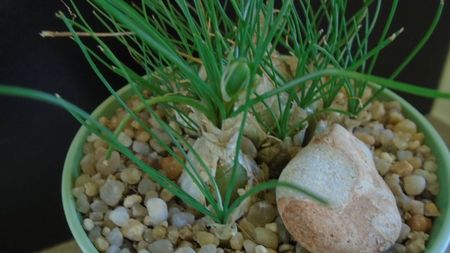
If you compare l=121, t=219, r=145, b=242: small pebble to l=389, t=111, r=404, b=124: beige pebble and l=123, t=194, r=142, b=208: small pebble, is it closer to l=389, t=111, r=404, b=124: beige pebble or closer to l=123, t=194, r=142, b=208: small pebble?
l=123, t=194, r=142, b=208: small pebble

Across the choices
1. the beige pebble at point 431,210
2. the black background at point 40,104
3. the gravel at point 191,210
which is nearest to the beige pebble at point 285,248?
the gravel at point 191,210

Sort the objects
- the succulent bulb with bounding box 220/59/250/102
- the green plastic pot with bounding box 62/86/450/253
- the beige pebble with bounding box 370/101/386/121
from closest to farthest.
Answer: the succulent bulb with bounding box 220/59/250/102, the green plastic pot with bounding box 62/86/450/253, the beige pebble with bounding box 370/101/386/121

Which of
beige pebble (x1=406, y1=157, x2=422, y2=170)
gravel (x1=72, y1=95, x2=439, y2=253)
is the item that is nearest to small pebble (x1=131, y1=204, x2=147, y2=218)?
gravel (x1=72, y1=95, x2=439, y2=253)

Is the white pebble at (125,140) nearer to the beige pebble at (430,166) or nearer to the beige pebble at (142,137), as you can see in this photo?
the beige pebble at (142,137)

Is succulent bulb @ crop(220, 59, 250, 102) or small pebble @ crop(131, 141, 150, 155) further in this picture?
small pebble @ crop(131, 141, 150, 155)

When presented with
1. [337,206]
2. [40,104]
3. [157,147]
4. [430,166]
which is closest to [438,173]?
[430,166]

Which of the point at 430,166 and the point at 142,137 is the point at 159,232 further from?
the point at 430,166

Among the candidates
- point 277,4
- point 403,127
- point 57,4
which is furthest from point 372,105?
point 57,4

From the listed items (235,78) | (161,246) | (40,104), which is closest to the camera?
(235,78)
